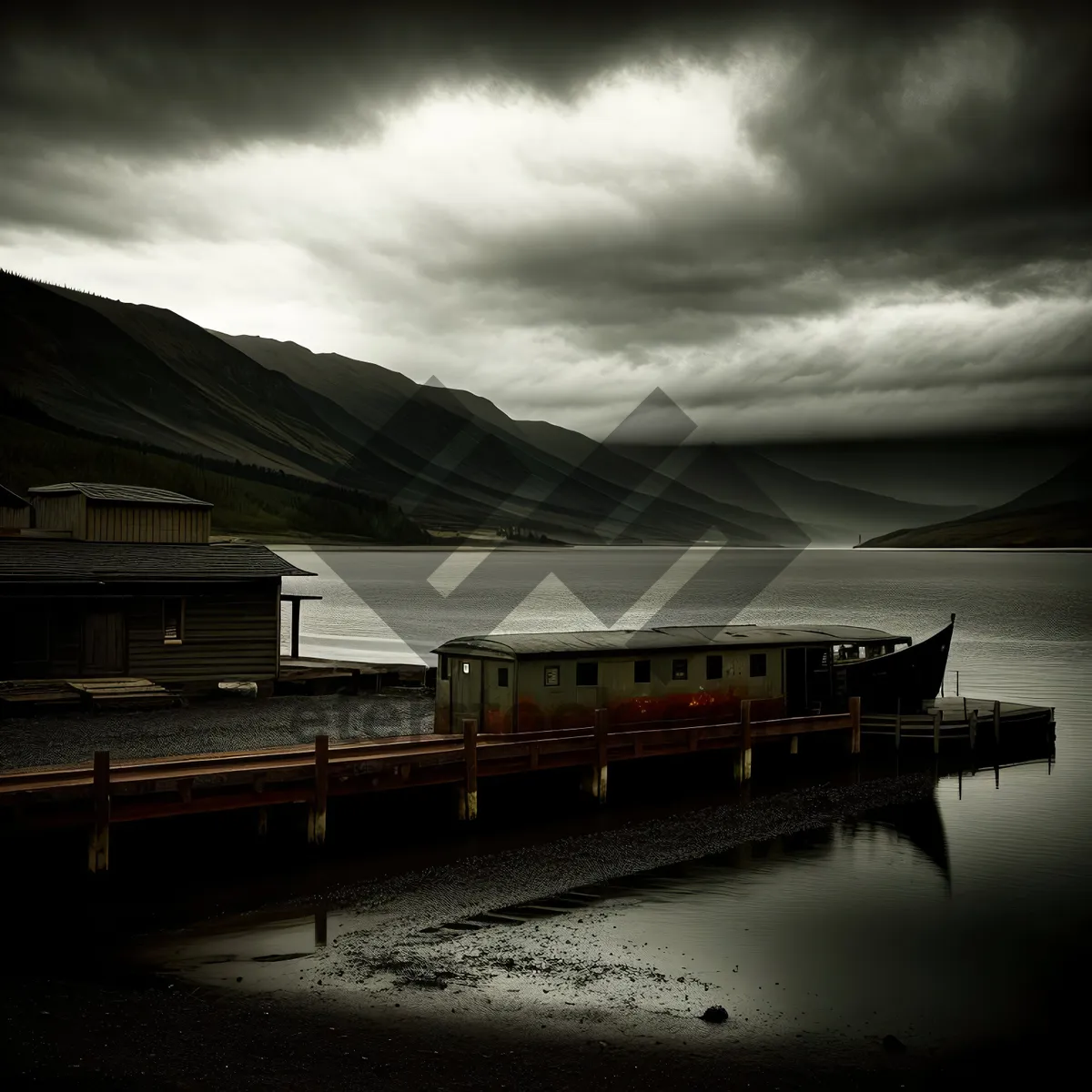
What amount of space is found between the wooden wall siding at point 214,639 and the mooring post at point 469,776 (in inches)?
592

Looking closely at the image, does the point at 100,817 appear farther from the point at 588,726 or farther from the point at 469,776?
the point at 588,726

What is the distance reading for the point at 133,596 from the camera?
34.3 metres

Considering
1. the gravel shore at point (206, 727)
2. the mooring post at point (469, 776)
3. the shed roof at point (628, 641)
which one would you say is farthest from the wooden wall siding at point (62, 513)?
the mooring post at point (469, 776)

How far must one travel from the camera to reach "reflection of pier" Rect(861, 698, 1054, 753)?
35438 millimetres

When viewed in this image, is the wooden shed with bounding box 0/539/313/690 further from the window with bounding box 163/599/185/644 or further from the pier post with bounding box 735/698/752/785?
the pier post with bounding box 735/698/752/785

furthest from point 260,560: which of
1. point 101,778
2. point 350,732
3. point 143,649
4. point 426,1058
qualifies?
point 426,1058

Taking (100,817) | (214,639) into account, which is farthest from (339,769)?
(214,639)

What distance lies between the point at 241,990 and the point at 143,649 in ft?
75.3

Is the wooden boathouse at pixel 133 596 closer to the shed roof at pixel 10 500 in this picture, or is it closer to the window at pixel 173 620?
the window at pixel 173 620

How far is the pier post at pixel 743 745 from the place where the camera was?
2995cm

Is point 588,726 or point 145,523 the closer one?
point 588,726

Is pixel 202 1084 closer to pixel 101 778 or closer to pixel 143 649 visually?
pixel 101 778

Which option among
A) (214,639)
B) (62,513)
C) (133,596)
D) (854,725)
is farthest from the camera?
(62,513)

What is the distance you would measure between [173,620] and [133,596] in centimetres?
292
